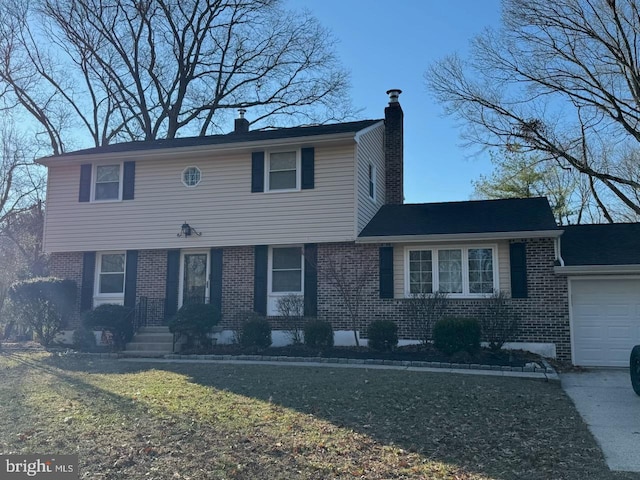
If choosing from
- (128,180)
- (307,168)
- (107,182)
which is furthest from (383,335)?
(107,182)

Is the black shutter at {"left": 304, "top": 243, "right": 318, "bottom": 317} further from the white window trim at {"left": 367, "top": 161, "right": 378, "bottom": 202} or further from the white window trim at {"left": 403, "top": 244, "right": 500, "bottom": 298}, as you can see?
the white window trim at {"left": 367, "top": 161, "right": 378, "bottom": 202}

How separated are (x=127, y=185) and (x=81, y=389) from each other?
8670 millimetres

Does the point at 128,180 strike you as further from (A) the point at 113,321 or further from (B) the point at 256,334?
(B) the point at 256,334

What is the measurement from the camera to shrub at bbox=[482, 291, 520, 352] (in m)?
12.0

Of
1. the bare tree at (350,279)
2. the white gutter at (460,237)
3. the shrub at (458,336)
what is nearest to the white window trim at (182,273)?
the bare tree at (350,279)

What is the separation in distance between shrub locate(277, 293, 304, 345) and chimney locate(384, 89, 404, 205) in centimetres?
515

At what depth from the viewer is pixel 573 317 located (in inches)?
486

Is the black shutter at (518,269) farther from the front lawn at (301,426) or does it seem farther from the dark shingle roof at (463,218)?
the front lawn at (301,426)

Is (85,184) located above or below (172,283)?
above

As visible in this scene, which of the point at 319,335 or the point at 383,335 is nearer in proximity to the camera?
the point at 383,335

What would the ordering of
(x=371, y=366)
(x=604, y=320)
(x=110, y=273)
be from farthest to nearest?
(x=110, y=273) < (x=604, y=320) < (x=371, y=366)

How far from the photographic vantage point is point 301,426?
627 centimetres

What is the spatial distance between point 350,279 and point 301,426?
7.55 metres

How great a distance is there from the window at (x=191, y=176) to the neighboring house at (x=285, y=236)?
37mm
